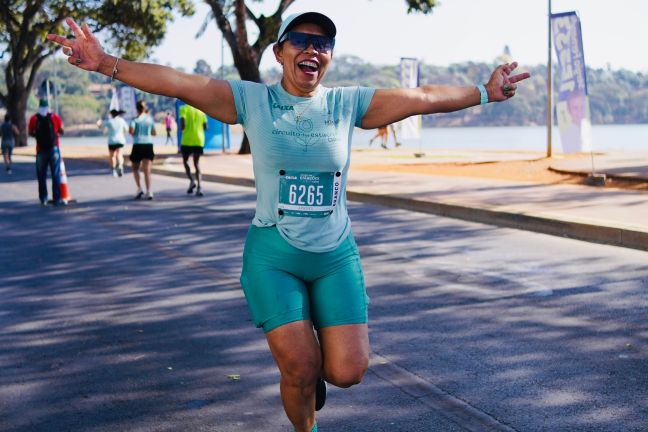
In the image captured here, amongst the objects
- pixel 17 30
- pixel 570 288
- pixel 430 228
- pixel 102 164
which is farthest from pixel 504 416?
pixel 17 30

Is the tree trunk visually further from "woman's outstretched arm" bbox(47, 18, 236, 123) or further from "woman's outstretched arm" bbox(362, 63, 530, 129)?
"woman's outstretched arm" bbox(362, 63, 530, 129)

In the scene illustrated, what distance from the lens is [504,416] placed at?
4.86 meters

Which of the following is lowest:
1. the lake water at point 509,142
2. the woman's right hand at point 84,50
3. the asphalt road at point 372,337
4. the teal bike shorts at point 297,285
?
the lake water at point 509,142

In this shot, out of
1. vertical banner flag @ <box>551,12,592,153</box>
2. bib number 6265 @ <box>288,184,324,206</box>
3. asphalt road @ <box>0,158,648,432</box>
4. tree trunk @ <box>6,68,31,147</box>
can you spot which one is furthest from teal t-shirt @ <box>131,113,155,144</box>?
tree trunk @ <box>6,68,31,147</box>

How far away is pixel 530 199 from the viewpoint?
1499 cm

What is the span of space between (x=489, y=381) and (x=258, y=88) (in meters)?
A: 2.20

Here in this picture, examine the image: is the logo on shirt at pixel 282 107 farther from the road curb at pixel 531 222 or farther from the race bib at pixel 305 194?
the road curb at pixel 531 222

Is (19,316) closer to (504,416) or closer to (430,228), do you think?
(504,416)

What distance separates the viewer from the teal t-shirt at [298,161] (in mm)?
4113

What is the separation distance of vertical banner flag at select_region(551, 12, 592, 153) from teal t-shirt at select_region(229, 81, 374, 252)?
15140 mm

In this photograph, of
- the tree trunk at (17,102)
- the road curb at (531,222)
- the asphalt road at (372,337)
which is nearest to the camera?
the asphalt road at (372,337)

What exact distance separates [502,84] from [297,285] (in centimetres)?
131

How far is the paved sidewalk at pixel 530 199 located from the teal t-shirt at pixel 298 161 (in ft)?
23.7

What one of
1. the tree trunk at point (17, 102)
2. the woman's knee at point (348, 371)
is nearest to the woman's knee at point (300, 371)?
the woman's knee at point (348, 371)
